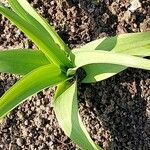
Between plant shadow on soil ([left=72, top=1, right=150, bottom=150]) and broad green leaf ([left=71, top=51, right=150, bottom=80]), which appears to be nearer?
broad green leaf ([left=71, top=51, right=150, bottom=80])

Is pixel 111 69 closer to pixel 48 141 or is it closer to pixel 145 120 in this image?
pixel 145 120

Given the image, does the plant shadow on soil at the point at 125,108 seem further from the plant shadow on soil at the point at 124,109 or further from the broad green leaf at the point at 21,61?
the broad green leaf at the point at 21,61

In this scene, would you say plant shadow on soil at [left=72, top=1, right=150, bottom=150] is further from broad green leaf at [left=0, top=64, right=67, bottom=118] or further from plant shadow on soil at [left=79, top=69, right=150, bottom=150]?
broad green leaf at [left=0, top=64, right=67, bottom=118]

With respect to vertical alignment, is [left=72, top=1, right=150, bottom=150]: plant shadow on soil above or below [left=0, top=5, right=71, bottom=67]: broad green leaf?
below

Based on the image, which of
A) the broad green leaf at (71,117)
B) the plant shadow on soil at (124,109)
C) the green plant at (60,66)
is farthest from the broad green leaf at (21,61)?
the plant shadow on soil at (124,109)

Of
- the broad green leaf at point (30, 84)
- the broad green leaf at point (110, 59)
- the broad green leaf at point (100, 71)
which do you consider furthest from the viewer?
the broad green leaf at point (100, 71)

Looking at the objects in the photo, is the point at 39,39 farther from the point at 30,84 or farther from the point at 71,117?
the point at 71,117

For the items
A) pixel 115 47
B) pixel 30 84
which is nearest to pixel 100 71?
pixel 115 47

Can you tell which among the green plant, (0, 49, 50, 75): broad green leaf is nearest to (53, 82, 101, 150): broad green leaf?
the green plant

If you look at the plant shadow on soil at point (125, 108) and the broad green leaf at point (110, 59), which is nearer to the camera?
the broad green leaf at point (110, 59)
